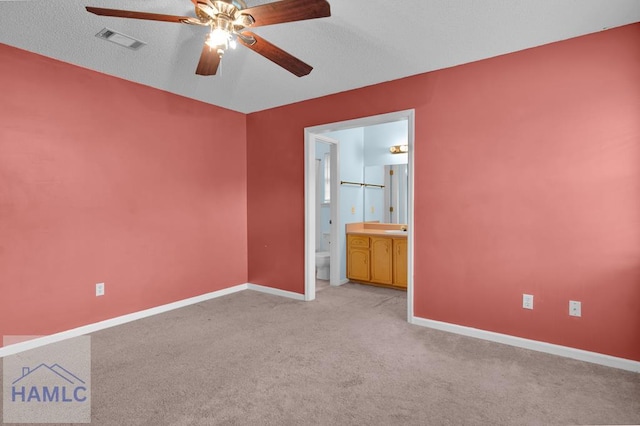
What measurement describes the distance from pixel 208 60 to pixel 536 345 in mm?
3265

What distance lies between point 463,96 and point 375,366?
2.40m

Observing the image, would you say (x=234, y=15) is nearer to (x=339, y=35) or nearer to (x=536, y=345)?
(x=339, y=35)

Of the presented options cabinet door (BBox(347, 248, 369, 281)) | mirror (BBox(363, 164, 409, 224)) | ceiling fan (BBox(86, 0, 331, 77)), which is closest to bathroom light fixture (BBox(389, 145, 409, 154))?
mirror (BBox(363, 164, 409, 224))

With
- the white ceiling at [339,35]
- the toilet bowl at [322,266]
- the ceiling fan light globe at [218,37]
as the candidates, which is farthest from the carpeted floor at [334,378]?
the white ceiling at [339,35]

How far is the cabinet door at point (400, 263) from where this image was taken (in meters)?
4.49

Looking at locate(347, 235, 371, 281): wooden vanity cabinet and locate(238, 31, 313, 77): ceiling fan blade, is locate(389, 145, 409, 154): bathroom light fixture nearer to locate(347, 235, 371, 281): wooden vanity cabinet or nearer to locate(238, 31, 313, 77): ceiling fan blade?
locate(347, 235, 371, 281): wooden vanity cabinet

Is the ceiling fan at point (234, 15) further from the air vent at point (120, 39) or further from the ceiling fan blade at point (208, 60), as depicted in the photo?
the air vent at point (120, 39)

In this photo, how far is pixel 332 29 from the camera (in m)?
2.39

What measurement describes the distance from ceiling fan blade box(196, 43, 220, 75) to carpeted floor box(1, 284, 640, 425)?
84.0 inches

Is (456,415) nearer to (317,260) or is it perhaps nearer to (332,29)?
(332,29)

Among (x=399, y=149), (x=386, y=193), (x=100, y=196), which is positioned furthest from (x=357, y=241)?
(x=100, y=196)

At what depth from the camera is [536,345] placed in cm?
270

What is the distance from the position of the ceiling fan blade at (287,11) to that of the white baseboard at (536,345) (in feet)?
9.03

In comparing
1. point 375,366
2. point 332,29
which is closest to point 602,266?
point 375,366
